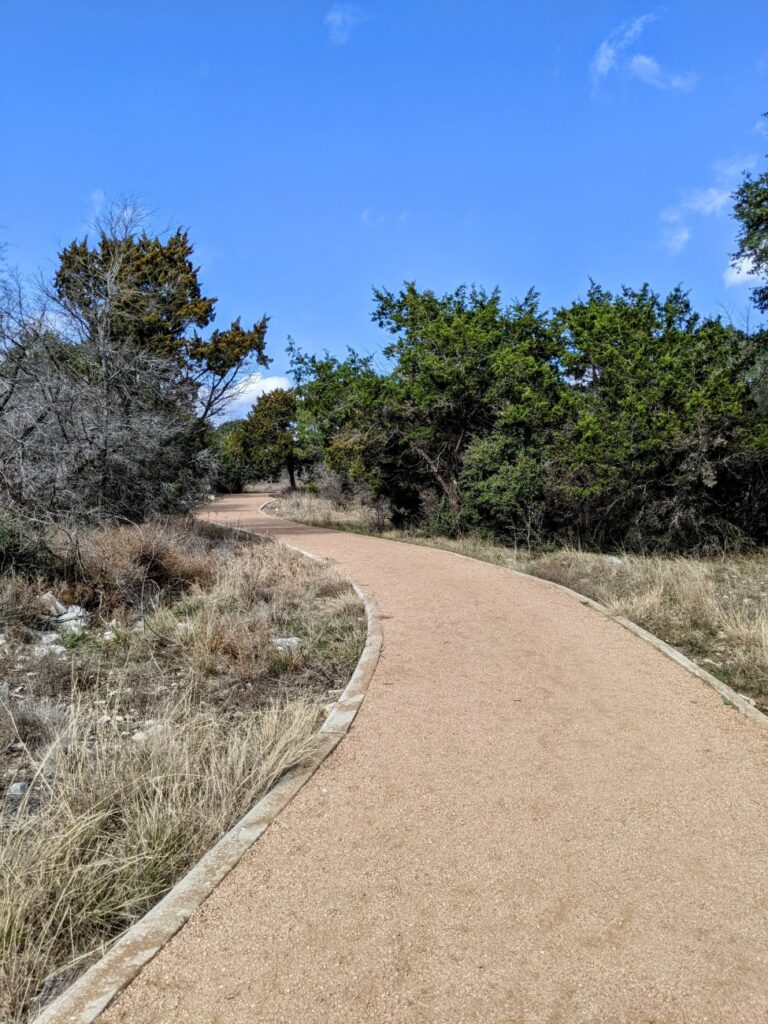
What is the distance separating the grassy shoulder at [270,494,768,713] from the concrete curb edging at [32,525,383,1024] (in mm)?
3825

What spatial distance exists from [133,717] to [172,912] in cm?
269

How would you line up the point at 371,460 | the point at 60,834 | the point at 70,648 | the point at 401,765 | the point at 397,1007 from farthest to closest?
the point at 371,460
the point at 70,648
the point at 401,765
the point at 60,834
the point at 397,1007

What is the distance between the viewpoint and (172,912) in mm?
2717

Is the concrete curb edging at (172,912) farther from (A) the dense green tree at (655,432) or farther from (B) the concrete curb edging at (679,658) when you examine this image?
(A) the dense green tree at (655,432)

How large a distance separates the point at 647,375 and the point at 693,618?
662 centimetres

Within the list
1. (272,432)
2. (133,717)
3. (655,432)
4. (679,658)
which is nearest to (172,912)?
(133,717)

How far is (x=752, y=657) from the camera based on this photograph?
618 centimetres

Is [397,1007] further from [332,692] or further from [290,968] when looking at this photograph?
[332,692]

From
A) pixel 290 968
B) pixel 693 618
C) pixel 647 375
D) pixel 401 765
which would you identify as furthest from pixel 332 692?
pixel 647 375

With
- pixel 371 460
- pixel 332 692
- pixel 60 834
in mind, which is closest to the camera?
pixel 60 834

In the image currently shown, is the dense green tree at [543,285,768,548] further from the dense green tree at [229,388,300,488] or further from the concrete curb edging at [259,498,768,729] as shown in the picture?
the dense green tree at [229,388,300,488]

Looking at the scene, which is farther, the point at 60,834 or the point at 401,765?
the point at 401,765

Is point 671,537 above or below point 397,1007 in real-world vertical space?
above

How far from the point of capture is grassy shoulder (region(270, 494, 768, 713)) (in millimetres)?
6330
